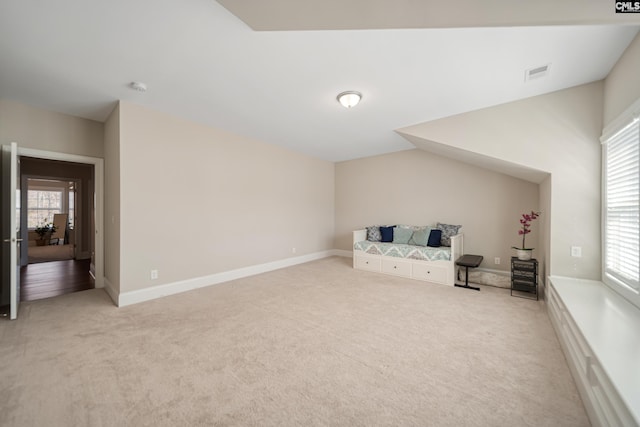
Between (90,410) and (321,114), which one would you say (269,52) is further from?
(90,410)

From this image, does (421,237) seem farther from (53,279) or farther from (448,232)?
(53,279)

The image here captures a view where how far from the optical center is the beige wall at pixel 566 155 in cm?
271

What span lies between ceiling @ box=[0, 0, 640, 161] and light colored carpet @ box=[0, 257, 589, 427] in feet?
7.21

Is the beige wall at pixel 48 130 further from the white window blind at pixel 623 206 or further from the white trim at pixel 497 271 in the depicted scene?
the white trim at pixel 497 271

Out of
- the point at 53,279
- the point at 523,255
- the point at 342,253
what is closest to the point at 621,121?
the point at 523,255

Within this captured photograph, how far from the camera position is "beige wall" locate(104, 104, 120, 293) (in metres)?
3.24

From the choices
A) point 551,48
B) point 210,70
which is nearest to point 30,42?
point 210,70

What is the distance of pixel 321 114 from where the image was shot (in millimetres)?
3607

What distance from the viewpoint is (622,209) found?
2252mm

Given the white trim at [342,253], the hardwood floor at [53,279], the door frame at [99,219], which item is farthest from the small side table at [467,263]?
the hardwood floor at [53,279]

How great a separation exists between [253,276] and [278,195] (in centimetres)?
171

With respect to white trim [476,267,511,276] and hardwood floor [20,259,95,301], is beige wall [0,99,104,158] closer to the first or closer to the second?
hardwood floor [20,259,95,301]

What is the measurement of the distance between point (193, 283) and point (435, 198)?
4.65 metres

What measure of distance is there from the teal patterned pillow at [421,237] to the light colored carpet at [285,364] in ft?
5.06
